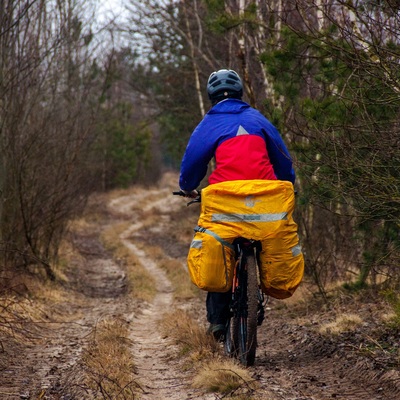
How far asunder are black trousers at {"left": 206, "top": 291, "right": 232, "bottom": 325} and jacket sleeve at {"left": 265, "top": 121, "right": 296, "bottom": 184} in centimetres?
107

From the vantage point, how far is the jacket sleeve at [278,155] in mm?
5527

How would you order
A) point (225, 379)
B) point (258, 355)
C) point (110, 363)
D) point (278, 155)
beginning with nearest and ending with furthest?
point (225, 379)
point (110, 363)
point (278, 155)
point (258, 355)

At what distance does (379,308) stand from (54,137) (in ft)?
21.7

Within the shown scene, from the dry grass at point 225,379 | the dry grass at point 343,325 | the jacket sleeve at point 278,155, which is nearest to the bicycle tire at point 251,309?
the dry grass at point 225,379

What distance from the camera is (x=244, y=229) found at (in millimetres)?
5156

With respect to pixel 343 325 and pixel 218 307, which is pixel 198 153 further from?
pixel 343 325

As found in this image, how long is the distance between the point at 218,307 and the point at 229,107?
1.63m

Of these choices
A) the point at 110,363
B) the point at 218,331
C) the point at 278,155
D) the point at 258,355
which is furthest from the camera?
the point at 258,355

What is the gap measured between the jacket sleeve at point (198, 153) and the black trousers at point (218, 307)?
3.16ft

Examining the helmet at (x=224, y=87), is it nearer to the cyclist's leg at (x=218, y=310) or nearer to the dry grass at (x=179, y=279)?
the cyclist's leg at (x=218, y=310)

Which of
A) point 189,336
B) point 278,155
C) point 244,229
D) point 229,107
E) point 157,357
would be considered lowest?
point 157,357

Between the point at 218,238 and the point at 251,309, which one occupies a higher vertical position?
the point at 218,238

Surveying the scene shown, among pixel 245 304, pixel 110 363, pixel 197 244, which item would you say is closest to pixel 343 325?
pixel 245 304

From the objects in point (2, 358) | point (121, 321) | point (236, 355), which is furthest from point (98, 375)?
point (121, 321)
